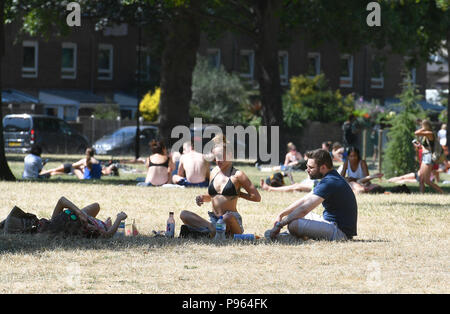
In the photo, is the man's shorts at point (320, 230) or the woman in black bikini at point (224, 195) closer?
the man's shorts at point (320, 230)

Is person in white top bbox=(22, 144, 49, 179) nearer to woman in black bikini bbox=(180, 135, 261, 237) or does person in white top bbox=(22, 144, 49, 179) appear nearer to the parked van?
woman in black bikini bbox=(180, 135, 261, 237)

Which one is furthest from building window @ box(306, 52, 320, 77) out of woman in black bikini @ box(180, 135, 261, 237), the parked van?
woman in black bikini @ box(180, 135, 261, 237)

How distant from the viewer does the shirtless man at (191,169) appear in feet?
71.1

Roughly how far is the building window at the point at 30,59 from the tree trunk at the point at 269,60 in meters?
26.2

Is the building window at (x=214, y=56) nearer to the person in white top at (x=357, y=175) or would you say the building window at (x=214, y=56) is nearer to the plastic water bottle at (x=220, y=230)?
the person in white top at (x=357, y=175)

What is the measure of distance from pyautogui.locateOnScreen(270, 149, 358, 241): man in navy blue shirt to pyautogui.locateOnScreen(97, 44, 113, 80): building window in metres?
49.0

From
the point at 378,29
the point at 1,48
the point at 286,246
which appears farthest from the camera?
the point at 378,29

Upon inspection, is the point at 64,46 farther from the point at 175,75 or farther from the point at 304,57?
the point at 175,75

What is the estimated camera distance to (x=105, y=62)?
200ft

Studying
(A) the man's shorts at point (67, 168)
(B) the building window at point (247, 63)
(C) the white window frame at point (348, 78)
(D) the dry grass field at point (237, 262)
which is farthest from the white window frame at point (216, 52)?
(D) the dry grass field at point (237, 262)
